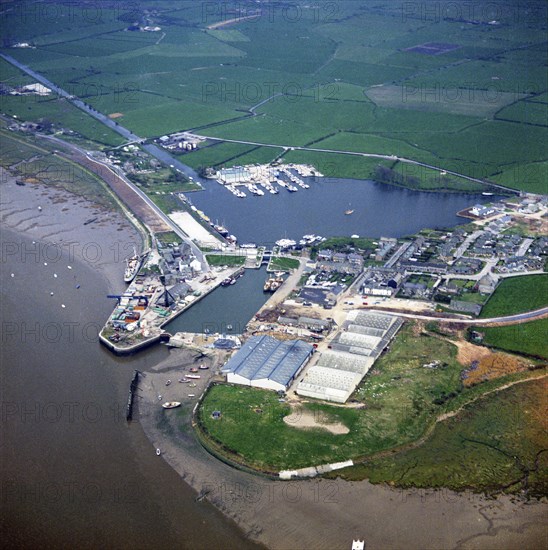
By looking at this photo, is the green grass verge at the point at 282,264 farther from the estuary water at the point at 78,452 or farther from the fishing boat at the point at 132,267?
the estuary water at the point at 78,452

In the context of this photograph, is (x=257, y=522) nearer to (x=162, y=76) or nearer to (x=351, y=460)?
(x=351, y=460)

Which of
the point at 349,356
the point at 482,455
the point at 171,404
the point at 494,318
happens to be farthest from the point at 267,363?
the point at 494,318

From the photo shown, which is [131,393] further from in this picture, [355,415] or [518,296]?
[518,296]

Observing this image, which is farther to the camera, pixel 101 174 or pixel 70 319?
pixel 101 174

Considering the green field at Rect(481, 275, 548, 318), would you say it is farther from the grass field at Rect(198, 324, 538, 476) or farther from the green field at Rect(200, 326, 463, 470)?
the green field at Rect(200, 326, 463, 470)

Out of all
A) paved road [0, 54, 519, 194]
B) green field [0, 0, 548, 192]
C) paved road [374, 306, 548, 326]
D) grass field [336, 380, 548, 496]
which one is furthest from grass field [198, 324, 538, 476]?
paved road [0, 54, 519, 194]

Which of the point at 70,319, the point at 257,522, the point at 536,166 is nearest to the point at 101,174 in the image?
the point at 70,319

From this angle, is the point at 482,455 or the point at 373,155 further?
the point at 373,155
